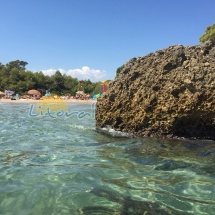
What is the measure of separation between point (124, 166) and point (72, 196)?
53.0 inches

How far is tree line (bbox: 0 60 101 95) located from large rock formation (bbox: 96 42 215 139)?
52612 mm

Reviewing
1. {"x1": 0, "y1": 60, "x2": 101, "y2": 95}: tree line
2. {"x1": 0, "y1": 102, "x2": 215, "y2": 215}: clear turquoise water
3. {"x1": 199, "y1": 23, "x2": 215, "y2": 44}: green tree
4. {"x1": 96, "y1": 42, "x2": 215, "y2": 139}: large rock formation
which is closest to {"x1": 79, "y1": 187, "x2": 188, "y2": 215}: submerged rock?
{"x1": 0, "y1": 102, "x2": 215, "y2": 215}: clear turquoise water

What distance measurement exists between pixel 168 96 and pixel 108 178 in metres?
3.37

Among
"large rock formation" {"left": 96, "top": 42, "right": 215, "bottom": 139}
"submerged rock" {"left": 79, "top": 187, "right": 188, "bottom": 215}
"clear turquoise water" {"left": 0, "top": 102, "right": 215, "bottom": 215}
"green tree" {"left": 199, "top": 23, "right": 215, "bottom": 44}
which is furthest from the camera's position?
"green tree" {"left": 199, "top": 23, "right": 215, "bottom": 44}

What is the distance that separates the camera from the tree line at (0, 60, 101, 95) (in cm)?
5757

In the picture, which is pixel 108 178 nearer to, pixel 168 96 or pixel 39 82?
pixel 168 96

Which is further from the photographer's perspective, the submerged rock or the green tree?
the green tree

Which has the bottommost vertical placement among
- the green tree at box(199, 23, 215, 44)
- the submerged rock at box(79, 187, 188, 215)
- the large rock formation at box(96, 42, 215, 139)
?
the submerged rock at box(79, 187, 188, 215)

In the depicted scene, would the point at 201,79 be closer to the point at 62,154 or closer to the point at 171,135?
the point at 171,135

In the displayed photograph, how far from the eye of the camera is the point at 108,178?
12.0 feet

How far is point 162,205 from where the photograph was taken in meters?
2.82

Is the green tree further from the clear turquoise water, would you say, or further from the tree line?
the tree line

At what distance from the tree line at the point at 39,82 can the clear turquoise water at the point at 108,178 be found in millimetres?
54470

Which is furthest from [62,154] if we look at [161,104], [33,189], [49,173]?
[161,104]
